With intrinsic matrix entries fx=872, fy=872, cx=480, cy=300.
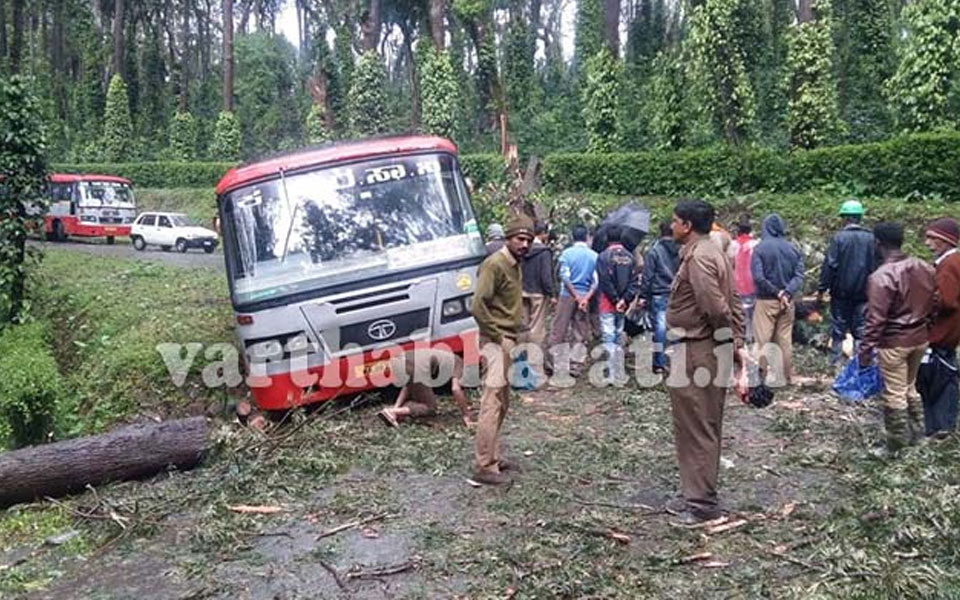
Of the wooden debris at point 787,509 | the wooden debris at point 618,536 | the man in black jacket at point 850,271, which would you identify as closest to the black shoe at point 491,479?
the wooden debris at point 618,536

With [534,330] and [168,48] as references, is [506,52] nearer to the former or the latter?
[168,48]

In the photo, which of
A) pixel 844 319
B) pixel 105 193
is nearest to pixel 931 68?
pixel 844 319

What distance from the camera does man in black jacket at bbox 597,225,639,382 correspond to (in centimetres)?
985

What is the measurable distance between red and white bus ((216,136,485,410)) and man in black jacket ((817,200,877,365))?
3940 mm

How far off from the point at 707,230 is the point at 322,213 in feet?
14.4

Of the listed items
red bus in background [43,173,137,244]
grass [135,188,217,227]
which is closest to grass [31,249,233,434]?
red bus in background [43,173,137,244]

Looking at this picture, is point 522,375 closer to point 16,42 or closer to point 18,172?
point 18,172

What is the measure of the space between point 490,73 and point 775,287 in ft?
92.0

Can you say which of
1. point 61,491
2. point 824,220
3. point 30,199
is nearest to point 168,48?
point 30,199

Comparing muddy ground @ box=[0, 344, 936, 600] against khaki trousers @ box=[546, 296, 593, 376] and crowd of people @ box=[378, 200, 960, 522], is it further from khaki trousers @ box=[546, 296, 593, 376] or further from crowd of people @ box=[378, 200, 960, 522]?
khaki trousers @ box=[546, 296, 593, 376]

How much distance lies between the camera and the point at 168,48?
52.6 meters

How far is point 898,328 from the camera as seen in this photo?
21.6 ft

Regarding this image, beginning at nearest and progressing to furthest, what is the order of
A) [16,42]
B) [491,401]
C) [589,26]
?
[491,401]
[16,42]
[589,26]

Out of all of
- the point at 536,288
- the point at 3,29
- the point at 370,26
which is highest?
the point at 3,29
